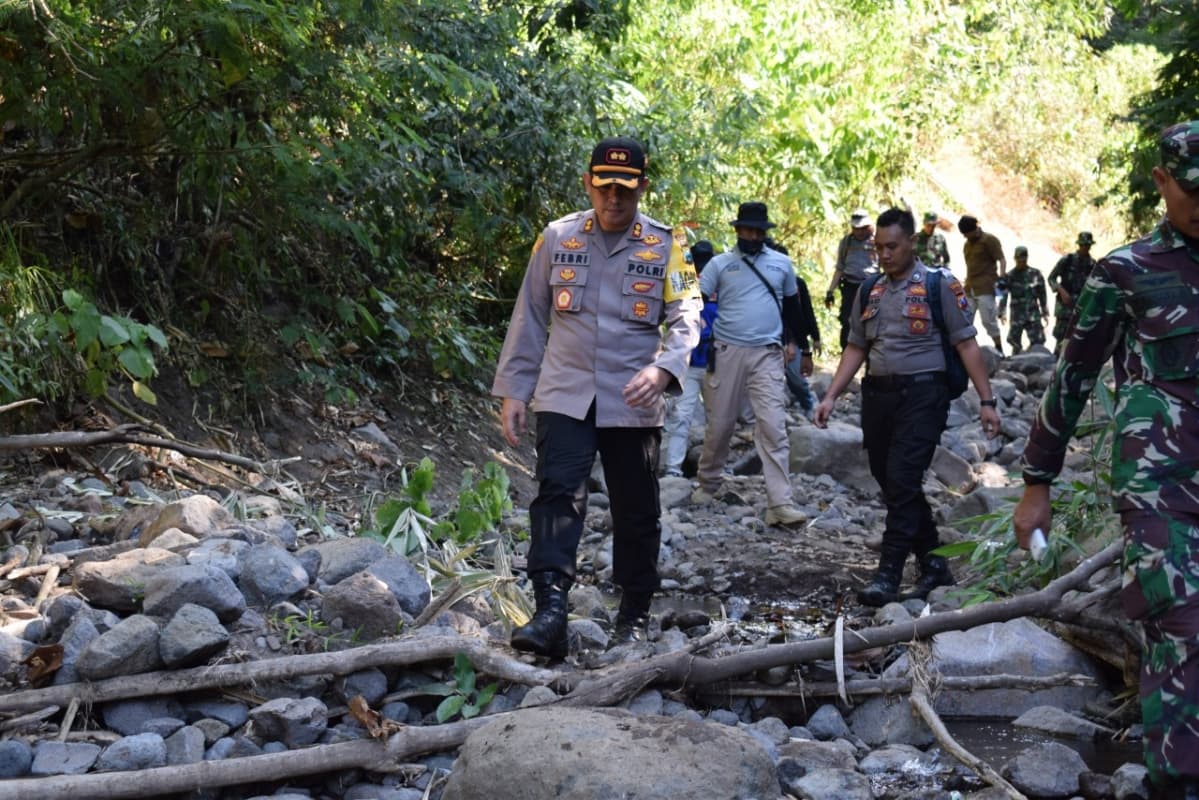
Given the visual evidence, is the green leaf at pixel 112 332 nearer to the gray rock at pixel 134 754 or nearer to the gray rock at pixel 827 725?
the gray rock at pixel 134 754

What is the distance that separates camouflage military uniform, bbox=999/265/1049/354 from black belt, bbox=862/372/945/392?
13736 millimetres

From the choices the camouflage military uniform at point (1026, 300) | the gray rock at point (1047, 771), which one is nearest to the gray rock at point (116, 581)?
the gray rock at point (1047, 771)

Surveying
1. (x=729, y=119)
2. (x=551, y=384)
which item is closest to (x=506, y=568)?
(x=551, y=384)

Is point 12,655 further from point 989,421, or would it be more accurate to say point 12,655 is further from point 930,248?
point 930,248

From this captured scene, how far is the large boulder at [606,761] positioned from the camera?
3.63 meters

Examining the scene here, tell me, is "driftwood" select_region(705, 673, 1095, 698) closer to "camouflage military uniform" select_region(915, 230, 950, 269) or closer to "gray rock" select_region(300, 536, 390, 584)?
"gray rock" select_region(300, 536, 390, 584)

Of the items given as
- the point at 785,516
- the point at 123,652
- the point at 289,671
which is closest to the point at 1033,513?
the point at 289,671

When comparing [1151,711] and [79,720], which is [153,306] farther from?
[1151,711]

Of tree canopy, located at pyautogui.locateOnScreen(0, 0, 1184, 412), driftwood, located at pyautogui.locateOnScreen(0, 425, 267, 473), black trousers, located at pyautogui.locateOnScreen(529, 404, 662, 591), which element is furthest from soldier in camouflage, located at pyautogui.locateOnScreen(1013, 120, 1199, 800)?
tree canopy, located at pyautogui.locateOnScreen(0, 0, 1184, 412)

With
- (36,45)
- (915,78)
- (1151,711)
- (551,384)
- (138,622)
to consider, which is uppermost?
(915,78)

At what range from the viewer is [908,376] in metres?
6.68

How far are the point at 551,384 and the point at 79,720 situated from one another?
6.32 feet

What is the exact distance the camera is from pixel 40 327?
6.54 metres

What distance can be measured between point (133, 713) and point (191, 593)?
499 mm
